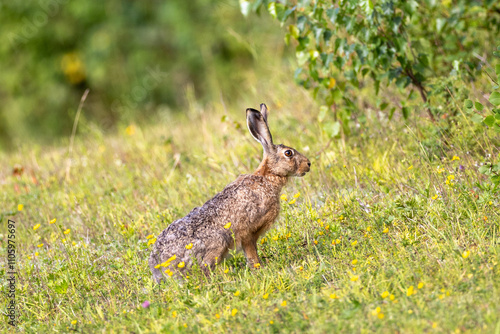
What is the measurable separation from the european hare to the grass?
0.58 ft

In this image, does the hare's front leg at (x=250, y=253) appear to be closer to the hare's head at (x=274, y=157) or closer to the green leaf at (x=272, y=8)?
the hare's head at (x=274, y=157)

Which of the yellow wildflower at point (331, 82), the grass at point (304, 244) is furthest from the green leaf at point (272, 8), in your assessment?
the grass at point (304, 244)

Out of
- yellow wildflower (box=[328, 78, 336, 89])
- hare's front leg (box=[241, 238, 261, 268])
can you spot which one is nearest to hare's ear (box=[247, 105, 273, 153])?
hare's front leg (box=[241, 238, 261, 268])

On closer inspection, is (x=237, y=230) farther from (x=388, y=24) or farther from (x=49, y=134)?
(x=49, y=134)

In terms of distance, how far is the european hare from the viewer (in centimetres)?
485

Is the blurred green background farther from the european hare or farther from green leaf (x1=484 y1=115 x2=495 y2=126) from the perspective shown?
green leaf (x1=484 y1=115 x2=495 y2=126)

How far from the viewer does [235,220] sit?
5.09m

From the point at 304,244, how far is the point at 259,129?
3.84 feet

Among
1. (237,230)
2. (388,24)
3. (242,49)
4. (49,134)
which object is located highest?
(388,24)

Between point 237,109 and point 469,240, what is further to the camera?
point 237,109

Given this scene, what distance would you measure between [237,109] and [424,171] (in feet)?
17.2

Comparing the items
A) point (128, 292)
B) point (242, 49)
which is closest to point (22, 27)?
point (242, 49)

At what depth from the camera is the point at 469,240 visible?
14.9 feet

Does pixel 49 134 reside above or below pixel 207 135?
below
